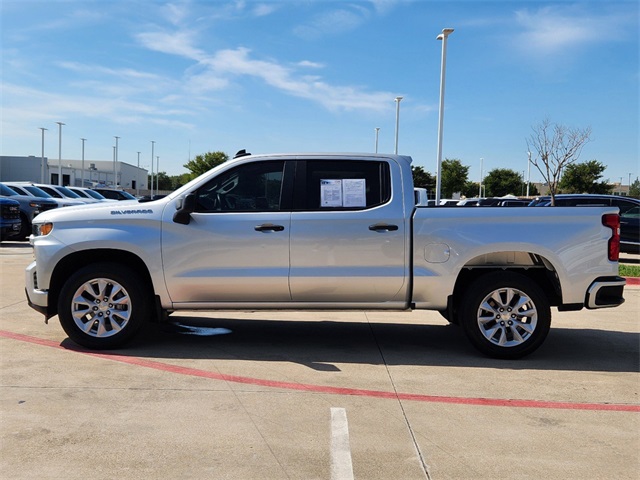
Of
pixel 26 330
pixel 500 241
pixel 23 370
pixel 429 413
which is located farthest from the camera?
pixel 26 330

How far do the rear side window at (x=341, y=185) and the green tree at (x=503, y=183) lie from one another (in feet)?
258

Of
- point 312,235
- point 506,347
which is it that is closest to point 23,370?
point 312,235

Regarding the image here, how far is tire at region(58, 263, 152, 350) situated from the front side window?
3.39 ft

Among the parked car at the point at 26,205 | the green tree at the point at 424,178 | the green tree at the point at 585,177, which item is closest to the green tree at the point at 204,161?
the green tree at the point at 424,178

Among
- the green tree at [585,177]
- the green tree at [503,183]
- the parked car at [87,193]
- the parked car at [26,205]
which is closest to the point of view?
the parked car at [26,205]

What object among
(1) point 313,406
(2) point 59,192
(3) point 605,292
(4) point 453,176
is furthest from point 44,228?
(4) point 453,176

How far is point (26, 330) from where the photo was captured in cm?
692

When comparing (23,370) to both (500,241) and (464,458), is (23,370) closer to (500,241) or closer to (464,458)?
(464,458)

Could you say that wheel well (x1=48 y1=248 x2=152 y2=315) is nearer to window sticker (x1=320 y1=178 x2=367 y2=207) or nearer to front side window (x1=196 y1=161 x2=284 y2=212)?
front side window (x1=196 y1=161 x2=284 y2=212)

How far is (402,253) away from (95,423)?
3.19 metres

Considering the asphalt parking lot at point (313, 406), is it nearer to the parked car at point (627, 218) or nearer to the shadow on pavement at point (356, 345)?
the shadow on pavement at point (356, 345)

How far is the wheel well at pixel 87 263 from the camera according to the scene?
20.1 feet

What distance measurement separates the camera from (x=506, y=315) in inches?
235

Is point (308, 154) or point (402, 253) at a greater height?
point (308, 154)
